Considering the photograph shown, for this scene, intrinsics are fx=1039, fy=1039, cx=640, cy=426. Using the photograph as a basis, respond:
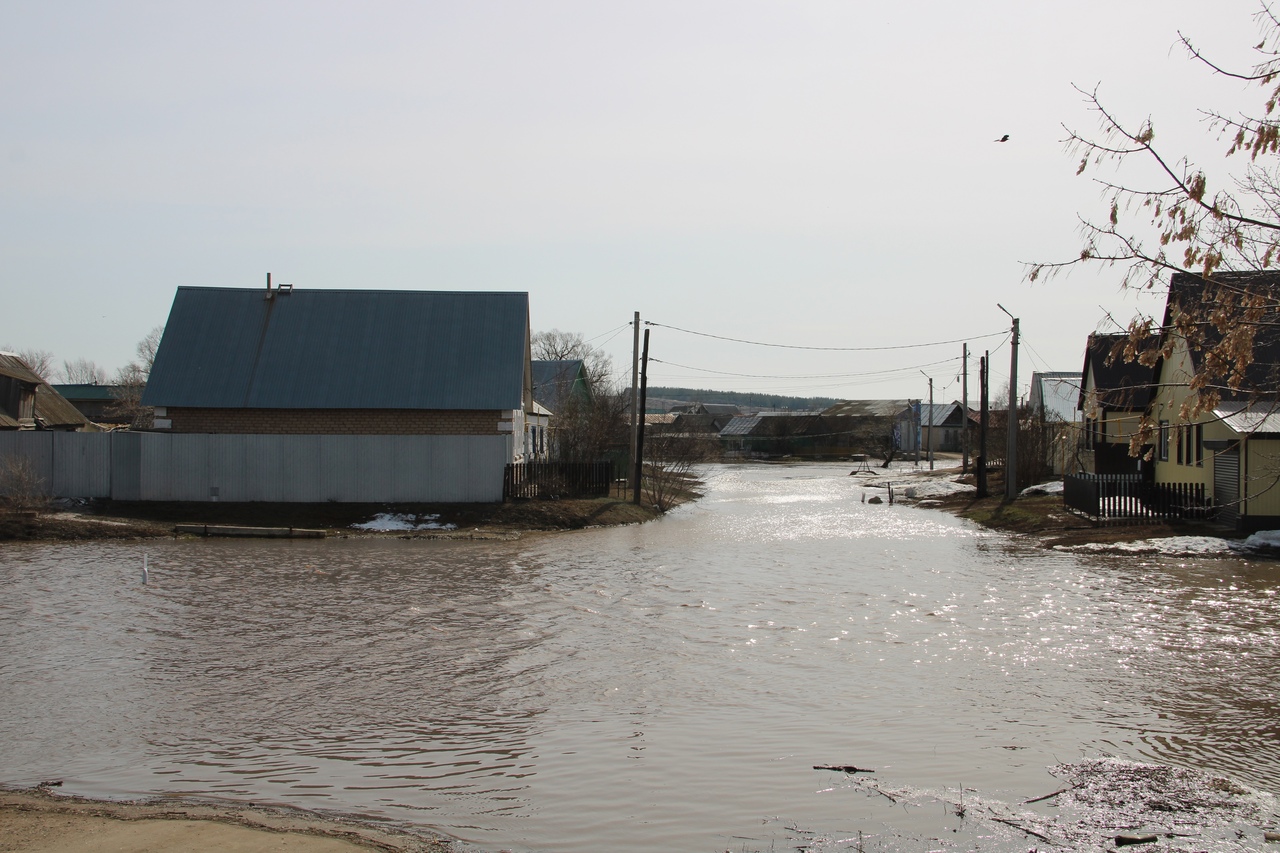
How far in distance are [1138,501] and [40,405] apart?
4302cm

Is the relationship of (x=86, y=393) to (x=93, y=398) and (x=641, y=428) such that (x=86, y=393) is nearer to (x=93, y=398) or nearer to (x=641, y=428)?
(x=93, y=398)

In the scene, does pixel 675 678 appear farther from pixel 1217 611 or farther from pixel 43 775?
pixel 1217 611

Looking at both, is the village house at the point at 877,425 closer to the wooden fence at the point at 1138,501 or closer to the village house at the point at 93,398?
the wooden fence at the point at 1138,501

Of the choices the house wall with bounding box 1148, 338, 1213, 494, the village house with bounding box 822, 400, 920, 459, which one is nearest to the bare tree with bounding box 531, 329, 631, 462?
the house wall with bounding box 1148, 338, 1213, 494

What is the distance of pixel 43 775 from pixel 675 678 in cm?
578

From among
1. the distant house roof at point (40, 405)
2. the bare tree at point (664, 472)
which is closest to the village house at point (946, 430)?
the bare tree at point (664, 472)

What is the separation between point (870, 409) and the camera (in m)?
97.2

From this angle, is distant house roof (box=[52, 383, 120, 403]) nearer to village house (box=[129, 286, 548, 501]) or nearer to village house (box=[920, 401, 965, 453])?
village house (box=[129, 286, 548, 501])

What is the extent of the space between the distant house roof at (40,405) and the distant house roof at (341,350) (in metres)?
12.7

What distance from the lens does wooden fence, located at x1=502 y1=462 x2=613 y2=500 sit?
94.6ft

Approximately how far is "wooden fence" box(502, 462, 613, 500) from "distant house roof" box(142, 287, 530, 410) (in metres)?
2.00

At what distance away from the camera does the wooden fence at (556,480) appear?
94.6 feet

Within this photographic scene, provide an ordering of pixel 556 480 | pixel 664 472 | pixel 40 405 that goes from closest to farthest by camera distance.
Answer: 1. pixel 556 480
2. pixel 664 472
3. pixel 40 405

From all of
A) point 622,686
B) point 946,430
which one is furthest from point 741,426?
point 622,686
